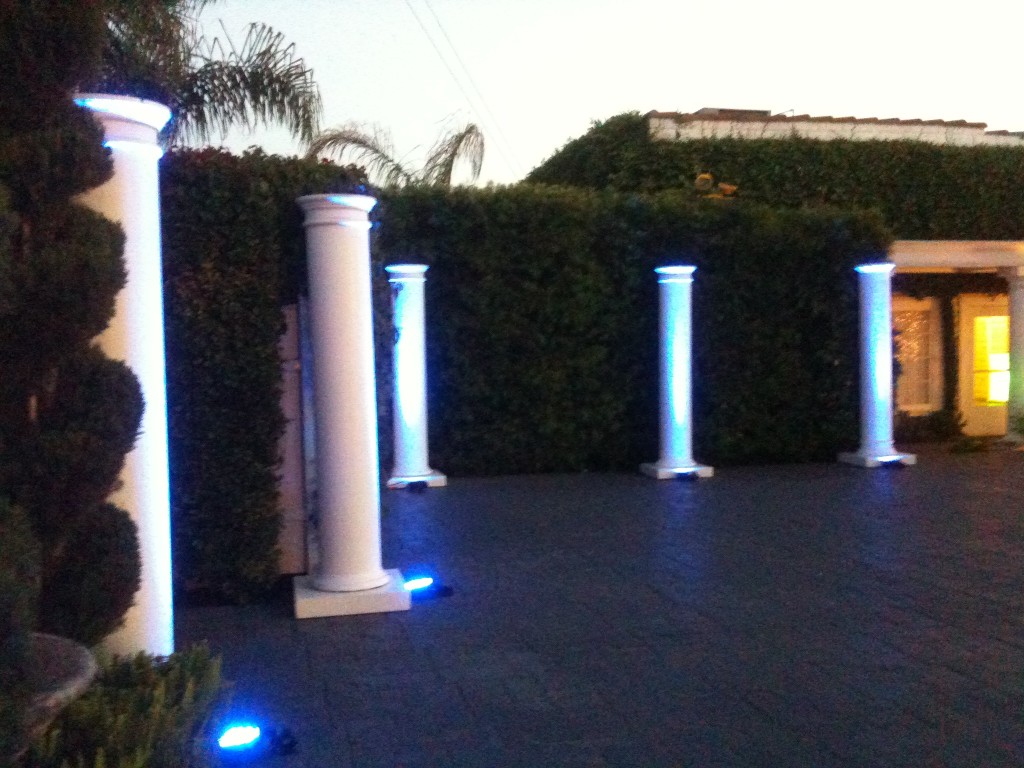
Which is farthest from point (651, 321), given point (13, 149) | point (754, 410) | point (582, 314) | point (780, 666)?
point (13, 149)

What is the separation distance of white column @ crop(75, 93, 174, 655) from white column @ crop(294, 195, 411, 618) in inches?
64.3

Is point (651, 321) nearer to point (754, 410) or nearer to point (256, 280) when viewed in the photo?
point (754, 410)

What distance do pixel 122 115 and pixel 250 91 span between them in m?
8.32

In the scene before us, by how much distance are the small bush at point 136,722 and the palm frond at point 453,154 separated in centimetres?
1396

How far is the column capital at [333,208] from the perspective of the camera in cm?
563

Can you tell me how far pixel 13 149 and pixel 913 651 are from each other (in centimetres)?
448

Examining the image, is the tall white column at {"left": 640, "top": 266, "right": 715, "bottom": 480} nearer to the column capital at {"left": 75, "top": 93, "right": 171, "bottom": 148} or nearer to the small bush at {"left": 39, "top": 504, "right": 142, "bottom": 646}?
the column capital at {"left": 75, "top": 93, "right": 171, "bottom": 148}

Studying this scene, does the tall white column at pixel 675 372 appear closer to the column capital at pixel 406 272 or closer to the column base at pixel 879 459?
the column base at pixel 879 459

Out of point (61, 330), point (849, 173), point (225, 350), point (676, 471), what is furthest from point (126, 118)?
point (849, 173)

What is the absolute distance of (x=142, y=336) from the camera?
3979mm

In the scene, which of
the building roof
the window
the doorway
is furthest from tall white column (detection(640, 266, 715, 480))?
the doorway

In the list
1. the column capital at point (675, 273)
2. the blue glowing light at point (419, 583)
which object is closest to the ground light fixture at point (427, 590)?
the blue glowing light at point (419, 583)

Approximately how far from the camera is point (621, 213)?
38.1 ft

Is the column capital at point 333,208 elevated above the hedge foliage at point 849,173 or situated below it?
below
